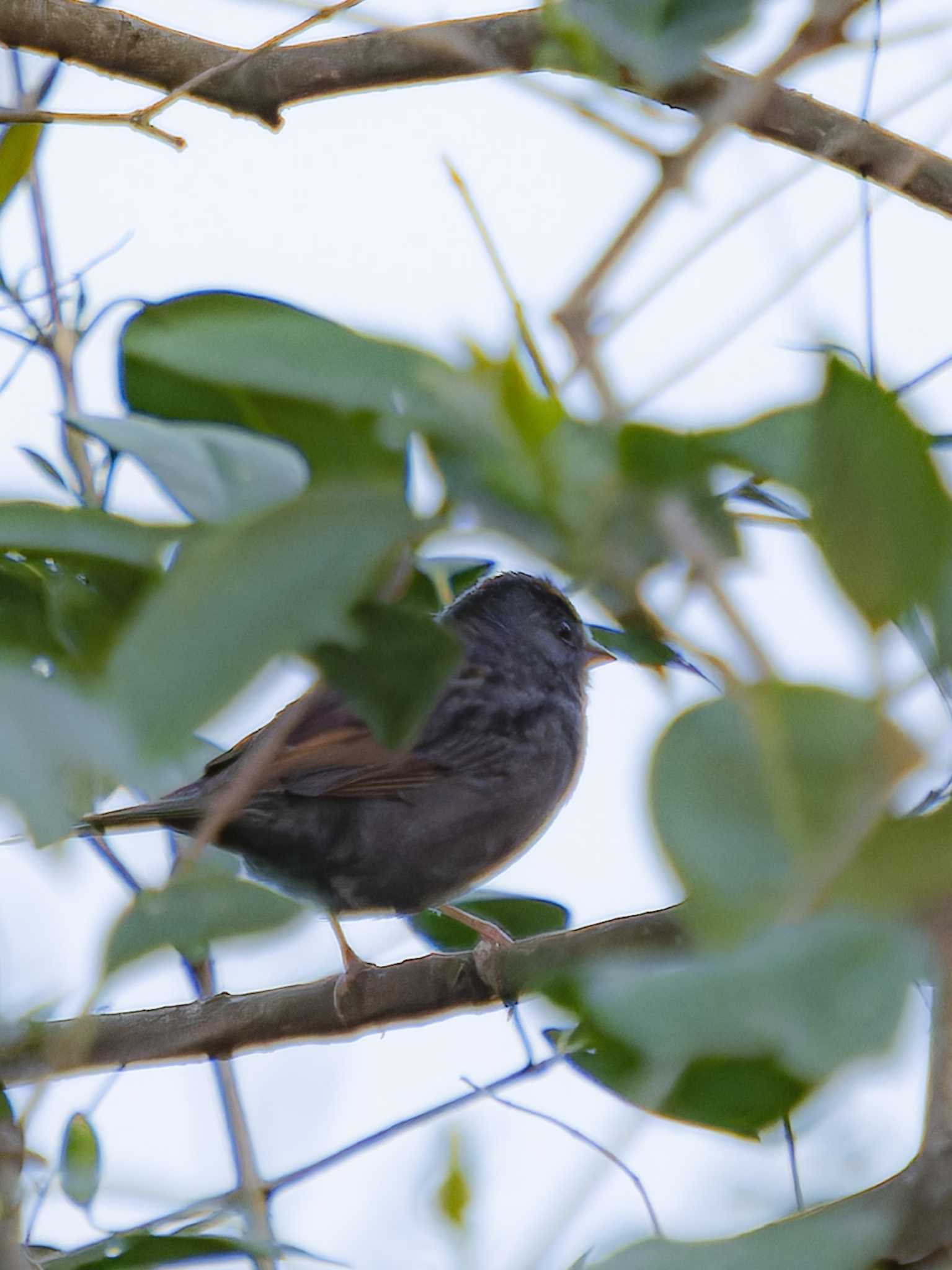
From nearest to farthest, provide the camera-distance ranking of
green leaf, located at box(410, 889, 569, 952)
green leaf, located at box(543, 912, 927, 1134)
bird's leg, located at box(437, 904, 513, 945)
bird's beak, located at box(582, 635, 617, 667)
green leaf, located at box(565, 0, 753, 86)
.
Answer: green leaf, located at box(543, 912, 927, 1134), green leaf, located at box(565, 0, 753, 86), green leaf, located at box(410, 889, 569, 952), bird's leg, located at box(437, 904, 513, 945), bird's beak, located at box(582, 635, 617, 667)

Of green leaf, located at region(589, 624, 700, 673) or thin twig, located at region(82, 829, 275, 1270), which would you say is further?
thin twig, located at region(82, 829, 275, 1270)

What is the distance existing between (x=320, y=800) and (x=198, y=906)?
1953 mm

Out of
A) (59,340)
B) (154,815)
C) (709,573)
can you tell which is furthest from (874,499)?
(154,815)

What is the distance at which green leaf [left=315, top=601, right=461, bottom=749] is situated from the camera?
3.36 ft

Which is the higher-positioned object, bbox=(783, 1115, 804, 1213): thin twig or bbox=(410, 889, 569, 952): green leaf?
bbox=(410, 889, 569, 952): green leaf

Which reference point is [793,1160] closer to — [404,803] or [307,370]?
[307,370]

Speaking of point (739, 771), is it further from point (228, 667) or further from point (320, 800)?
point (320, 800)

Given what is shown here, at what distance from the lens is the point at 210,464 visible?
0.94 metres

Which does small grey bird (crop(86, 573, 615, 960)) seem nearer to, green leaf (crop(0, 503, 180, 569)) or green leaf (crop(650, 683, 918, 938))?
green leaf (crop(0, 503, 180, 569))

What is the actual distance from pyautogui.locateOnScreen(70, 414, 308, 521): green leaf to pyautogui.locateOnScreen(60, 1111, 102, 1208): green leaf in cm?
130

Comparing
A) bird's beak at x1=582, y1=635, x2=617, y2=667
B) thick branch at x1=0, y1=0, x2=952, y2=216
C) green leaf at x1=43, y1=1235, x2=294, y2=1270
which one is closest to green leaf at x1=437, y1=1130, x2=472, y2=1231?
green leaf at x1=43, y1=1235, x2=294, y2=1270

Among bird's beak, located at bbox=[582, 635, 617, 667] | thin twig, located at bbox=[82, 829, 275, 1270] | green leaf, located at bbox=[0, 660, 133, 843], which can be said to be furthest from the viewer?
bird's beak, located at bbox=[582, 635, 617, 667]

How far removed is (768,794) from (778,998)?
0.37 feet

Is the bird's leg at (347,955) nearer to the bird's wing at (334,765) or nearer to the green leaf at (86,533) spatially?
the bird's wing at (334,765)
